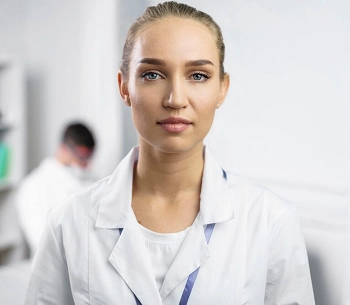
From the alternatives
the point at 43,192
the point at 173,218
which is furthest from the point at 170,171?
the point at 43,192

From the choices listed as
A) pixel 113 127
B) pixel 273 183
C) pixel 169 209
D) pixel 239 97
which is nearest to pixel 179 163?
pixel 169 209

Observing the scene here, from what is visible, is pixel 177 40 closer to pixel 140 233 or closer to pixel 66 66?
pixel 140 233

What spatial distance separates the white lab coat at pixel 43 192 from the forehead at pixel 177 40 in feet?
4.88

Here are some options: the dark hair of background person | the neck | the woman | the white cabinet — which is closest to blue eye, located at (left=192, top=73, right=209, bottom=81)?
the woman

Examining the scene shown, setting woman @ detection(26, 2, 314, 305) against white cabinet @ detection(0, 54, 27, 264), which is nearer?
woman @ detection(26, 2, 314, 305)

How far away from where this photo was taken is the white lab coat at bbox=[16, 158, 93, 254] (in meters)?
2.17

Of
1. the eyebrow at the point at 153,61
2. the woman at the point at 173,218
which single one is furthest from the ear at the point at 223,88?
the eyebrow at the point at 153,61

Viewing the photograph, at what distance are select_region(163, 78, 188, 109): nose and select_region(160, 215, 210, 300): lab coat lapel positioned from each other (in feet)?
0.62

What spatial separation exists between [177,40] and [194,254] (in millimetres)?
292

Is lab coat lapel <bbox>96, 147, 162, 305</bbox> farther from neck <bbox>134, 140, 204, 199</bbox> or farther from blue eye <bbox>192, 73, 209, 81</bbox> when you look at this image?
blue eye <bbox>192, 73, 209, 81</bbox>

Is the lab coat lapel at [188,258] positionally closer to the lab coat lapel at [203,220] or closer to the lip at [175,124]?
the lab coat lapel at [203,220]

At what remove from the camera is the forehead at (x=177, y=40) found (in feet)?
2.36

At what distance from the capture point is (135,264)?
790 mm

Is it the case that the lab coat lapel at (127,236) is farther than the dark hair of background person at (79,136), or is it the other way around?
the dark hair of background person at (79,136)
